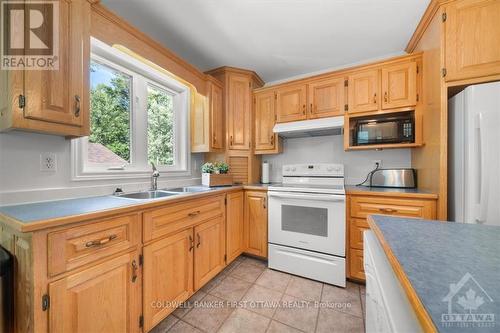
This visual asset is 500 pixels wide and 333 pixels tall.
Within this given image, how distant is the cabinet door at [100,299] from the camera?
34.7 inches

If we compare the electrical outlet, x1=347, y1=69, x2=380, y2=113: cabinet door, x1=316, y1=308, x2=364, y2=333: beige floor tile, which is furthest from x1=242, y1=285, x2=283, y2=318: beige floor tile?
x1=347, y1=69, x2=380, y2=113: cabinet door

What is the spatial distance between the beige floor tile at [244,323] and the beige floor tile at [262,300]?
55 millimetres

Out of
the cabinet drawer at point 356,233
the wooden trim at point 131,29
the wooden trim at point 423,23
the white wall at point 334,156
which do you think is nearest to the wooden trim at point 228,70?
the wooden trim at point 131,29

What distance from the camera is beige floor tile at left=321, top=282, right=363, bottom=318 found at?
1.60 metres

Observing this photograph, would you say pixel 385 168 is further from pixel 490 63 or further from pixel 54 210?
pixel 54 210

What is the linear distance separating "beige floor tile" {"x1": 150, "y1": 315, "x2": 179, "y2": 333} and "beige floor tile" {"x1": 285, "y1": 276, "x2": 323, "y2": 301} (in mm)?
950

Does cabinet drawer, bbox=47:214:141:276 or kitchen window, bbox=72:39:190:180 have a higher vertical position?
kitchen window, bbox=72:39:190:180

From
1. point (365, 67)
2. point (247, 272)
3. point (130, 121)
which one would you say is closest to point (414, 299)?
point (247, 272)

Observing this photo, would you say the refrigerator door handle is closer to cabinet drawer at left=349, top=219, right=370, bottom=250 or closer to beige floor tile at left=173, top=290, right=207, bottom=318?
cabinet drawer at left=349, top=219, right=370, bottom=250

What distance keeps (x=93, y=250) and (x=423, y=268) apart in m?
1.32

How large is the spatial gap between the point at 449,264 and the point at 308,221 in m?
1.57

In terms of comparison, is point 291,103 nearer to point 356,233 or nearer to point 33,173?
point 356,233

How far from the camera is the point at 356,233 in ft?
6.22

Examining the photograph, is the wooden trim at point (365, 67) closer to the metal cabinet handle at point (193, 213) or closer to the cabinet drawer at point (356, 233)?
the cabinet drawer at point (356, 233)
